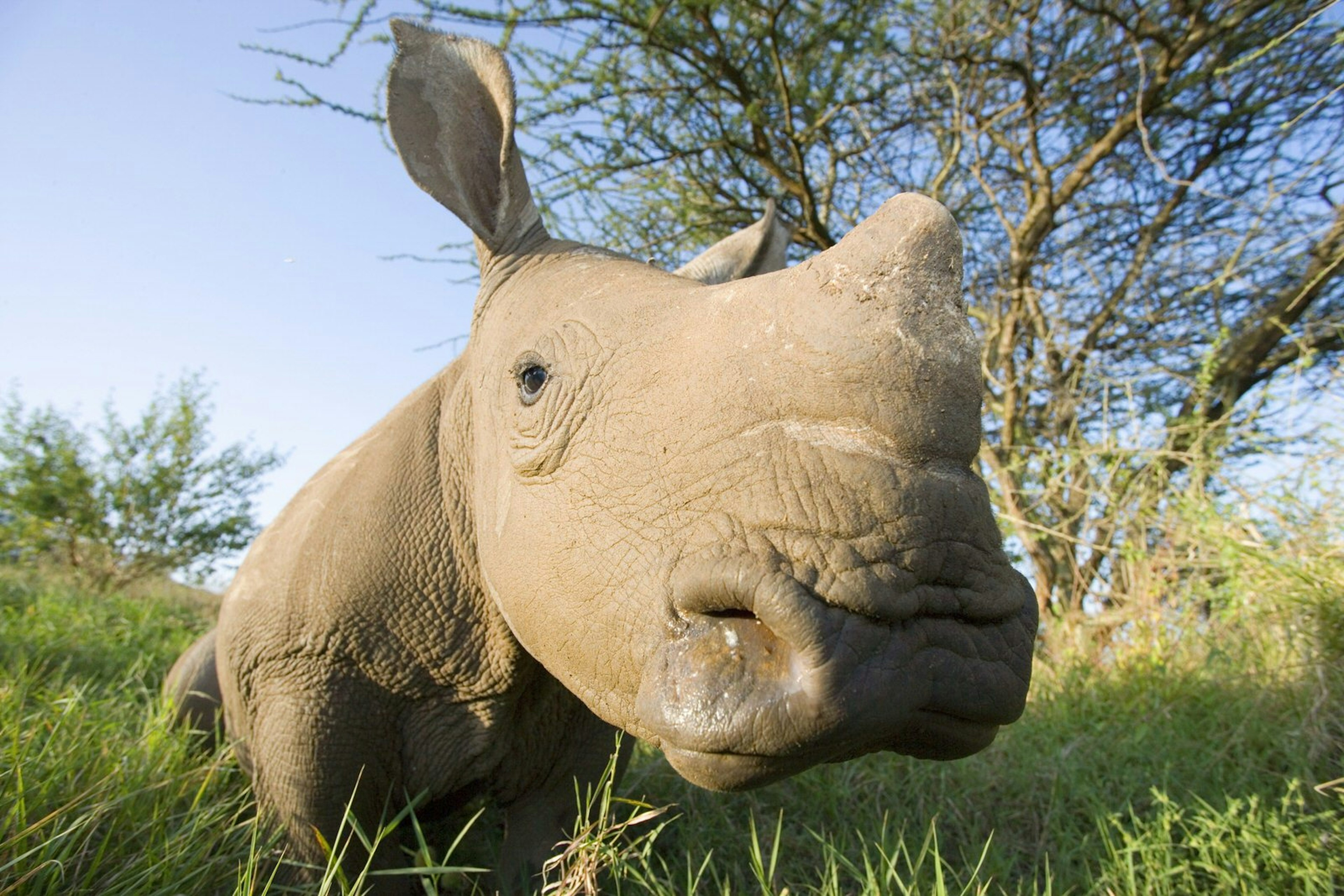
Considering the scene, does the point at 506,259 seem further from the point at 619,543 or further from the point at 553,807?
the point at 553,807

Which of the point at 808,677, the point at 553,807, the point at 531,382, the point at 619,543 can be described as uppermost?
the point at 531,382

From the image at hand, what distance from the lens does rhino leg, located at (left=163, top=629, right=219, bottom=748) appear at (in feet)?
11.5

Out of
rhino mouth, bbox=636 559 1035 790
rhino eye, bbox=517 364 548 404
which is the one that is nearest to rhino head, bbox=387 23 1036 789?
rhino mouth, bbox=636 559 1035 790

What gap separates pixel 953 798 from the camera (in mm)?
3281

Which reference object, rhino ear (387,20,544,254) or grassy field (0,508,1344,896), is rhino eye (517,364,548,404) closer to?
rhino ear (387,20,544,254)

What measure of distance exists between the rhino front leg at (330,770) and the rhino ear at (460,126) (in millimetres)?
1350

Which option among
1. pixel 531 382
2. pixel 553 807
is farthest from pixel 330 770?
pixel 531 382

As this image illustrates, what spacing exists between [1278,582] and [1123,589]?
7.09ft

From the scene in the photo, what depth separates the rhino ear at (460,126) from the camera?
8.04 ft

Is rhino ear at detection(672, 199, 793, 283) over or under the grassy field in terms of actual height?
over

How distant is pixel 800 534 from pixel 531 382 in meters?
0.94

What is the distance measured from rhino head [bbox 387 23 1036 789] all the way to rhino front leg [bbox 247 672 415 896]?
0.97m

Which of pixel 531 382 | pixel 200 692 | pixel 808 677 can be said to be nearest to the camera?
pixel 808 677

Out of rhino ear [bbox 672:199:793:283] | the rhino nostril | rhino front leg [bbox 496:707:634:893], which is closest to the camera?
the rhino nostril
